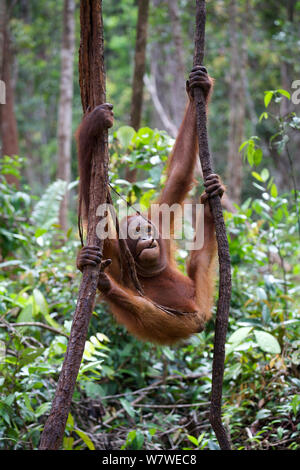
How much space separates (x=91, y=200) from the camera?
236 cm

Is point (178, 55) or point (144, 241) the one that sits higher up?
point (178, 55)

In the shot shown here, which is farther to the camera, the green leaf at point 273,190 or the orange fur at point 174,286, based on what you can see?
the green leaf at point 273,190

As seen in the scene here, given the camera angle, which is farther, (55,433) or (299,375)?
(299,375)

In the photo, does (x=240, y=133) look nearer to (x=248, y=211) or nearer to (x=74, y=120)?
(x=248, y=211)

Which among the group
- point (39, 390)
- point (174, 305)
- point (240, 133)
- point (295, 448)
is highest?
point (240, 133)

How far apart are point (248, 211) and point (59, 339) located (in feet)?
6.16

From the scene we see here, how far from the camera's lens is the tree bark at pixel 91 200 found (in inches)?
78.6

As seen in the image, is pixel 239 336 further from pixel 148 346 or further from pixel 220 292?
pixel 148 346

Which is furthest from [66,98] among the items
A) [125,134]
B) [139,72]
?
[125,134]

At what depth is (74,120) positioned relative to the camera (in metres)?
16.5

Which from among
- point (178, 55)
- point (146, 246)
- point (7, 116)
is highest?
point (178, 55)

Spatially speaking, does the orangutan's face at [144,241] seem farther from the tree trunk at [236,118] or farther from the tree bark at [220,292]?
the tree trunk at [236,118]

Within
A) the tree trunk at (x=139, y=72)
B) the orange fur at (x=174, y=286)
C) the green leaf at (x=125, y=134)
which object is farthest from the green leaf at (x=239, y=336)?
the tree trunk at (x=139, y=72)

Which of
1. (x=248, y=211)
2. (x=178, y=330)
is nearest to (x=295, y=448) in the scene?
(x=178, y=330)
